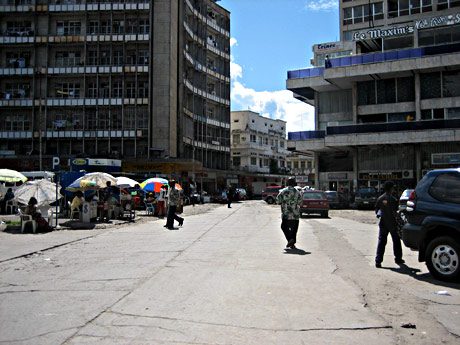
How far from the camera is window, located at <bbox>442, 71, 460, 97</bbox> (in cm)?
4216

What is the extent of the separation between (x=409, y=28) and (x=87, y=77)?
113 feet

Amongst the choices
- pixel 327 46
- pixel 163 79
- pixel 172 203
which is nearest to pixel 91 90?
pixel 163 79

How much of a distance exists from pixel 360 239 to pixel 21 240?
1062cm

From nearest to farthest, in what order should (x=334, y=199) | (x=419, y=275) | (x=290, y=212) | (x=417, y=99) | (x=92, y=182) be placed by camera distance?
(x=419, y=275) < (x=290, y=212) < (x=92, y=182) < (x=334, y=199) < (x=417, y=99)

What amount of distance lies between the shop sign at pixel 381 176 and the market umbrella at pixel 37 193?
32.0 m

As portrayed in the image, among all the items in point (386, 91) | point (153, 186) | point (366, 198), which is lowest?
point (366, 198)

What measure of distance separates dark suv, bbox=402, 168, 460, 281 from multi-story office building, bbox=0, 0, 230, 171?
45.8 m

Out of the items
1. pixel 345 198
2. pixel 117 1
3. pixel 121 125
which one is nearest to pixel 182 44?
pixel 117 1

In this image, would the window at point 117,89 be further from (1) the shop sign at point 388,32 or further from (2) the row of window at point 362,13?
(2) the row of window at point 362,13

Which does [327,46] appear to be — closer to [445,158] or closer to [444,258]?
[445,158]

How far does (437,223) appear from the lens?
8383 millimetres

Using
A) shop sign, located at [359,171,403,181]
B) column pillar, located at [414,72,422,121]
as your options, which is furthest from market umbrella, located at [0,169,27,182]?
column pillar, located at [414,72,422,121]

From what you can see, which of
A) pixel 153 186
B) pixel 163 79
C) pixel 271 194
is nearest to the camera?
pixel 153 186

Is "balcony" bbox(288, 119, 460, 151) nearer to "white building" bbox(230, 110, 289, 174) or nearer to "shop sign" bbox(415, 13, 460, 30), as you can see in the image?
"shop sign" bbox(415, 13, 460, 30)
